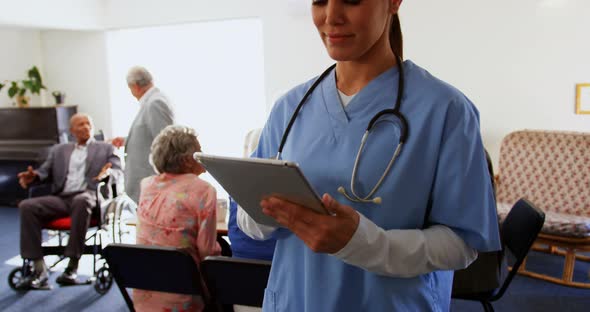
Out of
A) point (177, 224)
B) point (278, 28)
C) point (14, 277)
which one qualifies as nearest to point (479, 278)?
point (177, 224)

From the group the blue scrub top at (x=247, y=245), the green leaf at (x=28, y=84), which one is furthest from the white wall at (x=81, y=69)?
the blue scrub top at (x=247, y=245)

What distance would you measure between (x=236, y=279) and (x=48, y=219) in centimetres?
228

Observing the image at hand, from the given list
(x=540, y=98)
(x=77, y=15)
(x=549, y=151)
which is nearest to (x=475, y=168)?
(x=549, y=151)

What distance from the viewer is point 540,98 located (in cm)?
409

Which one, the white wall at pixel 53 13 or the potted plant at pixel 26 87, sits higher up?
the white wall at pixel 53 13

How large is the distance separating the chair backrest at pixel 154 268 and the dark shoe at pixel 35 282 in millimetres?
1756

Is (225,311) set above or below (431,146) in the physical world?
below

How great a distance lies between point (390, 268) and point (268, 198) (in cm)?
22

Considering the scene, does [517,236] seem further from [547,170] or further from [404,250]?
[547,170]

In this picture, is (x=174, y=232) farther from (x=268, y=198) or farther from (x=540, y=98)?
(x=540, y=98)

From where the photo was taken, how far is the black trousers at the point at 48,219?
3.41 metres

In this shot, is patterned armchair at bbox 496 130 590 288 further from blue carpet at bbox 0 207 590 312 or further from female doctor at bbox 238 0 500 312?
female doctor at bbox 238 0 500 312

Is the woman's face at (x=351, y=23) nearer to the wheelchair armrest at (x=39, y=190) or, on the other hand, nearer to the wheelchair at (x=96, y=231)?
the wheelchair at (x=96, y=231)

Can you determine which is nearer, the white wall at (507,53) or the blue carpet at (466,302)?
the blue carpet at (466,302)
